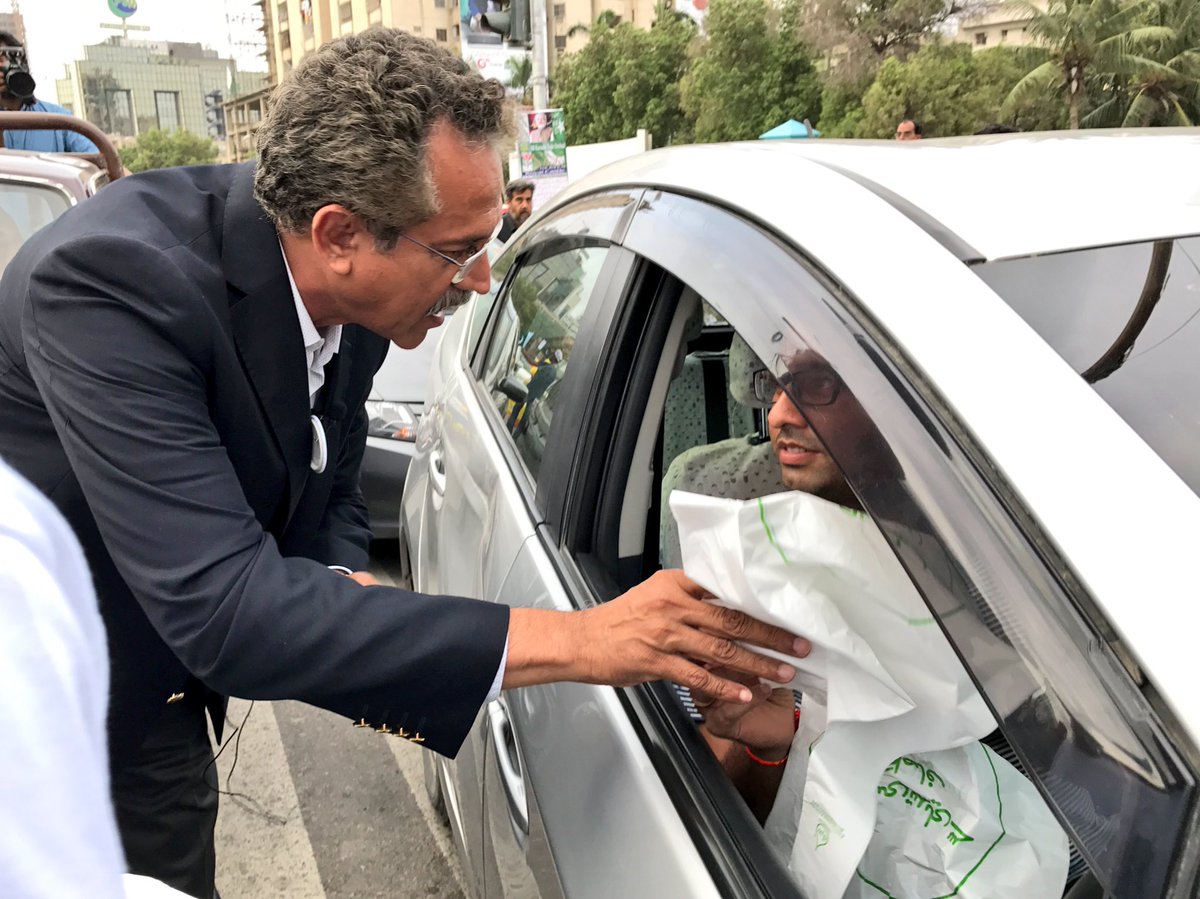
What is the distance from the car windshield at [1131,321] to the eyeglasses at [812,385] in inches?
6.5

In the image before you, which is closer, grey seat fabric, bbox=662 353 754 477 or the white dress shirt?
the white dress shirt

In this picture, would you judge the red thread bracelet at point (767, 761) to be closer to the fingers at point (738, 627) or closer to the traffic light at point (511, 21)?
the fingers at point (738, 627)

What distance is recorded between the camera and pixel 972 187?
1067 millimetres

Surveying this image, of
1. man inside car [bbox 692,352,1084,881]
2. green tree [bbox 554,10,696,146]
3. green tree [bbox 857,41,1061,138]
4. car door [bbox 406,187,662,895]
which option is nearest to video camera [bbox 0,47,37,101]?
car door [bbox 406,187,662,895]

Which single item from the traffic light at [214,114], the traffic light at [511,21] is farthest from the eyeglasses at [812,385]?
the traffic light at [214,114]

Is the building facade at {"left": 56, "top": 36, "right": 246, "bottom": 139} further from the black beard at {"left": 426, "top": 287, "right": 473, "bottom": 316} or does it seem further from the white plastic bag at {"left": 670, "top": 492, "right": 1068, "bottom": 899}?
the white plastic bag at {"left": 670, "top": 492, "right": 1068, "bottom": 899}

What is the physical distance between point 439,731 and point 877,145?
973mm

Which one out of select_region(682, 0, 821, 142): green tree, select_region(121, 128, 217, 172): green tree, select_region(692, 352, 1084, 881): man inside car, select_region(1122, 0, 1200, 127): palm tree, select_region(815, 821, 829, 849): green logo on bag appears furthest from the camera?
select_region(121, 128, 217, 172): green tree

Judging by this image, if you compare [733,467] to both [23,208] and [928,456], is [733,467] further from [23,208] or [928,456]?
[23,208]

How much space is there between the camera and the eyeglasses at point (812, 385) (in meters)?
0.91

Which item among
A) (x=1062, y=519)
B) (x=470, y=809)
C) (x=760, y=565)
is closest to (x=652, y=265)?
(x=760, y=565)

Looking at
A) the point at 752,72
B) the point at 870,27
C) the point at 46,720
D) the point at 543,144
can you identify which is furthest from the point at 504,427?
the point at 870,27

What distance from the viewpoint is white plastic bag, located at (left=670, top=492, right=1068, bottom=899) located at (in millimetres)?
972

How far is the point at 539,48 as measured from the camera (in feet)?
50.4
